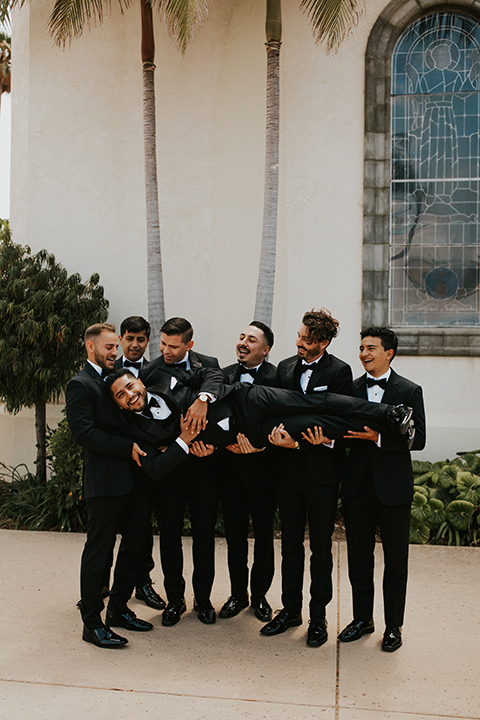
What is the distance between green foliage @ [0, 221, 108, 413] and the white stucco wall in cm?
97

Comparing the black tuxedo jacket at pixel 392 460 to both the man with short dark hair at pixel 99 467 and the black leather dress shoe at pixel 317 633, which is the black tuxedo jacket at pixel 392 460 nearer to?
the black leather dress shoe at pixel 317 633

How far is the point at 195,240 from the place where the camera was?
8828 mm

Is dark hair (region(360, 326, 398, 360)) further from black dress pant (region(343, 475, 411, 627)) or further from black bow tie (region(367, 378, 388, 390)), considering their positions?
black dress pant (region(343, 475, 411, 627))

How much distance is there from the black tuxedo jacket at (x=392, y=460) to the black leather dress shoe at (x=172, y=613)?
54.7 inches

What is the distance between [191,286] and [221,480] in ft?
14.1

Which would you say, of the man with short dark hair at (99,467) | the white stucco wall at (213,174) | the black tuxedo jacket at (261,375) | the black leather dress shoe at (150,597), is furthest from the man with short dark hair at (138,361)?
the white stucco wall at (213,174)

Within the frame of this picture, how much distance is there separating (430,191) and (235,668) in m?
6.42

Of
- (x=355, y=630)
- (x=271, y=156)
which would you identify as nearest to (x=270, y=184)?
(x=271, y=156)

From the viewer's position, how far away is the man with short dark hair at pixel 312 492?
14.9 feet

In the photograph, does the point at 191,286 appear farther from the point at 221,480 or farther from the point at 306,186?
the point at 221,480

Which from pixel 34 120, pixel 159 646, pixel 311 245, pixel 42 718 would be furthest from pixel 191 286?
pixel 42 718

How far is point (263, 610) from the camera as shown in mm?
4887

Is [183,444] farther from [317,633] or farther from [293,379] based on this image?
[317,633]

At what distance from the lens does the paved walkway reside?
3748 mm
